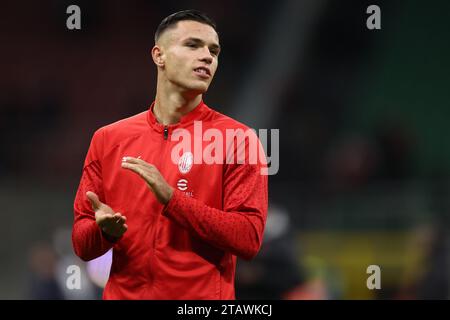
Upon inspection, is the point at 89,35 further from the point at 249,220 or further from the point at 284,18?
the point at 249,220

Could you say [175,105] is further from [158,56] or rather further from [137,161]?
[137,161]

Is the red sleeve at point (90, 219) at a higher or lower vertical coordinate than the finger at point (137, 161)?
lower

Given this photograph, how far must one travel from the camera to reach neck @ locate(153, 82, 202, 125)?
3740mm

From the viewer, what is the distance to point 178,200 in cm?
336

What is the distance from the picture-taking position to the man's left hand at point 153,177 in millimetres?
3318

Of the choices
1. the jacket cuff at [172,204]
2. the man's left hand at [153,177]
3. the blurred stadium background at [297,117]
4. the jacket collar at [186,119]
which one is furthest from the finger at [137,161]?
the blurred stadium background at [297,117]

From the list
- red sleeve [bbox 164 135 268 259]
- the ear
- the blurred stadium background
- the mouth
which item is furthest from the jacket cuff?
the blurred stadium background

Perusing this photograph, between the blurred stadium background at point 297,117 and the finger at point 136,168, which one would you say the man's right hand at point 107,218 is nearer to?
the finger at point 136,168

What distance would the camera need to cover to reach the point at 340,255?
9.68 m

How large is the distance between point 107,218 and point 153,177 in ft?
0.80

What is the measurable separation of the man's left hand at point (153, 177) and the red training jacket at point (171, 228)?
12cm

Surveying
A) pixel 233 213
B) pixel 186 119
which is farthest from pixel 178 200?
pixel 186 119

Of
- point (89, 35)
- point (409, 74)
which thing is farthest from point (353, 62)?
point (89, 35)

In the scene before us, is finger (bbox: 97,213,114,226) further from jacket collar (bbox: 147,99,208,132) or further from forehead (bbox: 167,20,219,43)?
forehead (bbox: 167,20,219,43)
